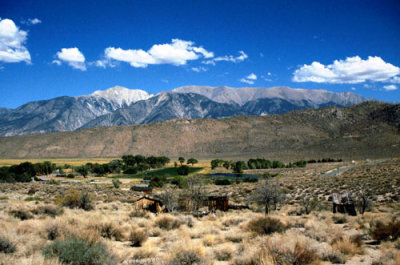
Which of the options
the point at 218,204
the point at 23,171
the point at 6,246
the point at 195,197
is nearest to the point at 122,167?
the point at 23,171

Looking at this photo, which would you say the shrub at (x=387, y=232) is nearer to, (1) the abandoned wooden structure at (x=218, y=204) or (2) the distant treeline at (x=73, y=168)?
(1) the abandoned wooden structure at (x=218, y=204)

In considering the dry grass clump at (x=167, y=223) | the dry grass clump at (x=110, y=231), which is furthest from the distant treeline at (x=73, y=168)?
the dry grass clump at (x=110, y=231)

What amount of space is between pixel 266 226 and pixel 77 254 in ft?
26.8

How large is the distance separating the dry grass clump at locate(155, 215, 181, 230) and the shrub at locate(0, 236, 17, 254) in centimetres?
743

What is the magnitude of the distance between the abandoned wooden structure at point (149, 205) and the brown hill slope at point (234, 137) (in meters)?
104

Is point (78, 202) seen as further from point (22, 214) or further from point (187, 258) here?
point (187, 258)

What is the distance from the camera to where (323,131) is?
162 metres

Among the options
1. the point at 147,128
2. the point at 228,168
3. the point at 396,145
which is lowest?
the point at 228,168

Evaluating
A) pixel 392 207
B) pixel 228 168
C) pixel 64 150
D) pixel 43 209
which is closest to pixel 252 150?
pixel 228 168

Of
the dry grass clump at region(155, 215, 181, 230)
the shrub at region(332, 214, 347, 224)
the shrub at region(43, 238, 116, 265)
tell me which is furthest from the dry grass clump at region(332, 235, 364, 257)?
the dry grass clump at region(155, 215, 181, 230)

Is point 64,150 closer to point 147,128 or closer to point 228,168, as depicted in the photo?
point 147,128

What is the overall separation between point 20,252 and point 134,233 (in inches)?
158

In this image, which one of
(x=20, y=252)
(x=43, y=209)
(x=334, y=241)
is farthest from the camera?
(x=43, y=209)

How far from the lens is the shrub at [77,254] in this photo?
7148 millimetres
